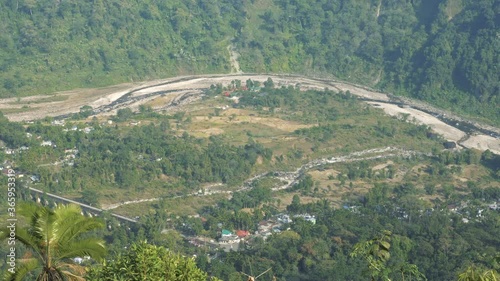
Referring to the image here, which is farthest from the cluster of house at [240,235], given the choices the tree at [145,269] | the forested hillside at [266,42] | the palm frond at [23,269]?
the forested hillside at [266,42]

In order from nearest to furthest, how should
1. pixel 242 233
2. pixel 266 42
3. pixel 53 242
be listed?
pixel 53 242 < pixel 242 233 < pixel 266 42

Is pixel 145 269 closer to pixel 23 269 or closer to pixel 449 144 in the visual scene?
pixel 23 269

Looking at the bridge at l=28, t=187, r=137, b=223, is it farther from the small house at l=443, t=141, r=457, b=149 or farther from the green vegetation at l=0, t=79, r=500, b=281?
the small house at l=443, t=141, r=457, b=149

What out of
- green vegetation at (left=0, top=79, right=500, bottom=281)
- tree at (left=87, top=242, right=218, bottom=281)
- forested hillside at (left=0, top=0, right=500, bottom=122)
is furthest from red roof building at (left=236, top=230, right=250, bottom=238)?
forested hillside at (left=0, top=0, right=500, bottom=122)

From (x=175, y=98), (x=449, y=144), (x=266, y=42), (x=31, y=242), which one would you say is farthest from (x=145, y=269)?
(x=266, y=42)

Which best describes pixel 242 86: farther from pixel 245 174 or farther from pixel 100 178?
pixel 100 178

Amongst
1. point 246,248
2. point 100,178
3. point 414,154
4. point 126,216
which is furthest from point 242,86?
point 246,248
